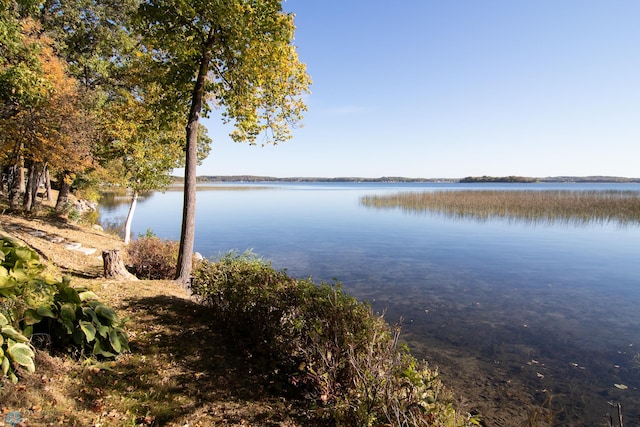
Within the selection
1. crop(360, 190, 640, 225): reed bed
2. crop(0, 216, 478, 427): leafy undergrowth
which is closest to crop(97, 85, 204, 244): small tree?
crop(0, 216, 478, 427): leafy undergrowth

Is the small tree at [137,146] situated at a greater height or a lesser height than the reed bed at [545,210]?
greater

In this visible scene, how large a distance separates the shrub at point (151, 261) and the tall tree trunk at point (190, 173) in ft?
8.20

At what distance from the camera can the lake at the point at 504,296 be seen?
7.16 m

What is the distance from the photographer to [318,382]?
4422mm

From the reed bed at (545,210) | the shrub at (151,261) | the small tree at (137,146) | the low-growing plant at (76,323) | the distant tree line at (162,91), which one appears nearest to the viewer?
the low-growing plant at (76,323)

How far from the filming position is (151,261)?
1258 cm

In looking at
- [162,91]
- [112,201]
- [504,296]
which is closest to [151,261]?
[162,91]

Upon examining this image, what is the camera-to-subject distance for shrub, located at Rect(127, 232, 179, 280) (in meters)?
12.4

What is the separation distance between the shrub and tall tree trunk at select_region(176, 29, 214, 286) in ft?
8.20

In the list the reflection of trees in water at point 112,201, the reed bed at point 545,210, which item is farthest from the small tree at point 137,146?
the reed bed at point 545,210

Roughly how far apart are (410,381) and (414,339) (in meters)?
6.28

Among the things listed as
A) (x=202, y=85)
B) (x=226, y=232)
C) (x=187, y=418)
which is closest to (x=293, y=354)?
(x=187, y=418)

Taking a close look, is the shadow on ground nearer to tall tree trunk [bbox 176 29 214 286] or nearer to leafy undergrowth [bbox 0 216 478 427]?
leafy undergrowth [bbox 0 216 478 427]

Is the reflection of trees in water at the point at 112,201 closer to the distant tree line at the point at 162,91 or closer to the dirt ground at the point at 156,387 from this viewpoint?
the distant tree line at the point at 162,91
